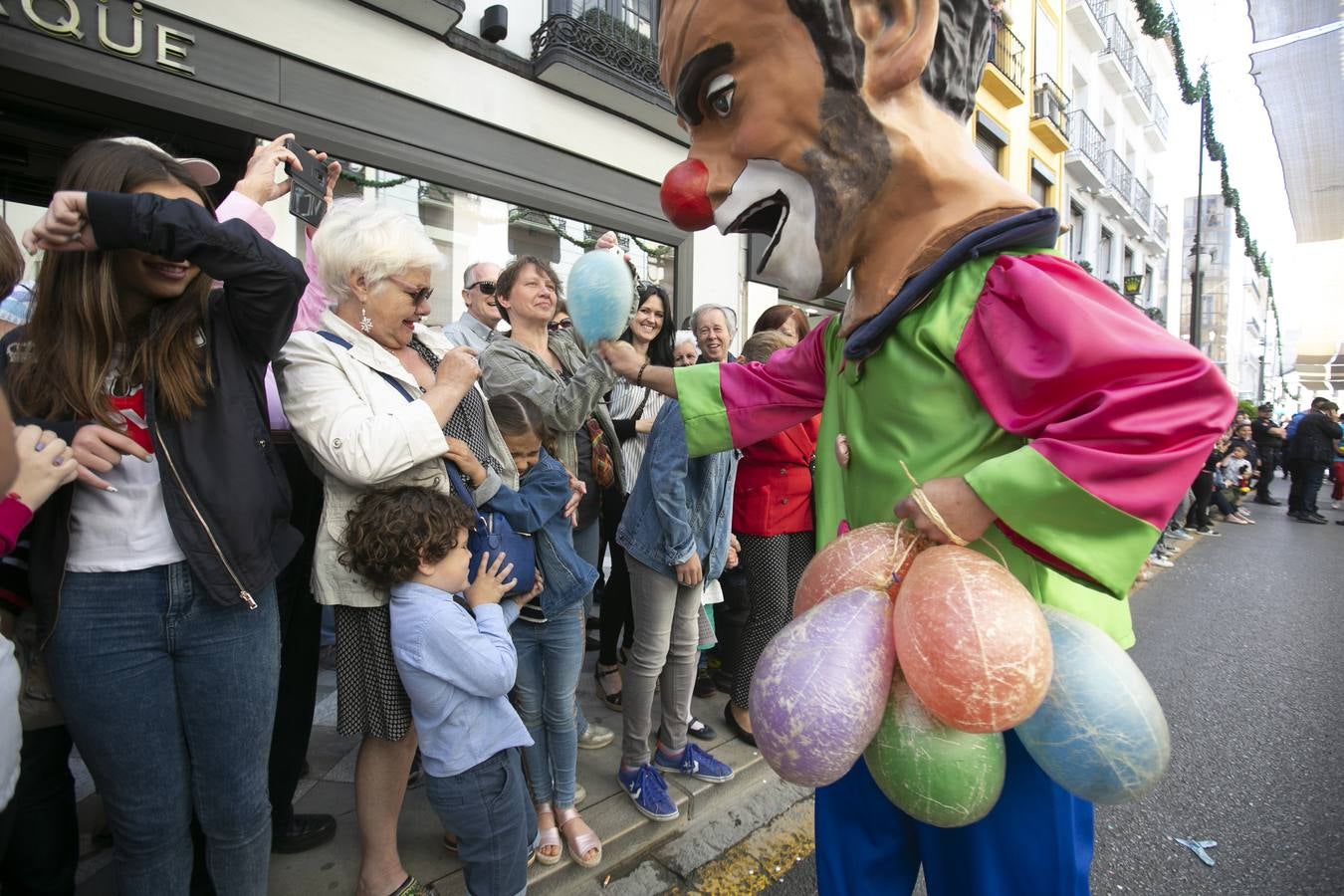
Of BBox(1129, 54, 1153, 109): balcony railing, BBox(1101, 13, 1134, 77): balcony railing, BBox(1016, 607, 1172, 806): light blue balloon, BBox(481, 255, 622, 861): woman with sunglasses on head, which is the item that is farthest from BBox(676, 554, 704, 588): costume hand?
BBox(1129, 54, 1153, 109): balcony railing

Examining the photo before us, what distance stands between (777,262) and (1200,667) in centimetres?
426

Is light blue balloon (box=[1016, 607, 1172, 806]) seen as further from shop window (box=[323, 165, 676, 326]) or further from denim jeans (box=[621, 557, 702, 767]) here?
shop window (box=[323, 165, 676, 326])

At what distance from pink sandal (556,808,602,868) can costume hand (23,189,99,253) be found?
191 cm

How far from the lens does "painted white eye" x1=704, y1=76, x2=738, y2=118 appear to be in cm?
119

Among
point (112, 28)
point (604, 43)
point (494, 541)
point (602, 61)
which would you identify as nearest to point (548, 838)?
point (494, 541)

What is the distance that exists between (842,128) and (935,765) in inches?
39.0

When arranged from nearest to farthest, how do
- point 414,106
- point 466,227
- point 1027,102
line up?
point 414,106, point 466,227, point 1027,102

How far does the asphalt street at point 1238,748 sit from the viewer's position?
2.18m

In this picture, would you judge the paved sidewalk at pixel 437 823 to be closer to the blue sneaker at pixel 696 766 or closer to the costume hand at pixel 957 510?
the blue sneaker at pixel 696 766

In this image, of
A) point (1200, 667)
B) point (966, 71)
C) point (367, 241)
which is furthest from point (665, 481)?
point (1200, 667)

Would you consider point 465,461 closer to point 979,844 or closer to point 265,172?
point 265,172

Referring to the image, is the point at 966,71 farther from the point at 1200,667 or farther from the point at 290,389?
the point at 1200,667

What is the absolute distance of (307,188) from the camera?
1869 millimetres

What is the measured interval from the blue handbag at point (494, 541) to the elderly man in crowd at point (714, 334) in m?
1.51
